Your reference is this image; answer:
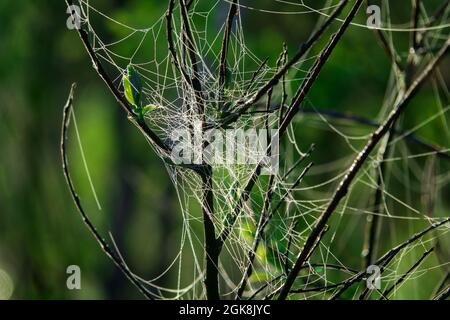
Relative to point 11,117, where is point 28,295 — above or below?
below

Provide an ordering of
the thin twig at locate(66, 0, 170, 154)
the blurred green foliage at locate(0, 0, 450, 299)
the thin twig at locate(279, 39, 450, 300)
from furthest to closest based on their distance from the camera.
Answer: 1. the blurred green foliage at locate(0, 0, 450, 299)
2. the thin twig at locate(66, 0, 170, 154)
3. the thin twig at locate(279, 39, 450, 300)

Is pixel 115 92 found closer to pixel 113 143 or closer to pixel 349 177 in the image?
pixel 349 177

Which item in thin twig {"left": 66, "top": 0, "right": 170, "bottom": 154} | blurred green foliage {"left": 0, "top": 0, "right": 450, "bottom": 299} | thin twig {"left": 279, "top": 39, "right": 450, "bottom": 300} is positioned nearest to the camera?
thin twig {"left": 279, "top": 39, "right": 450, "bottom": 300}

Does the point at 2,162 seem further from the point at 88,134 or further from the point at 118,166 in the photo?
A: the point at 88,134

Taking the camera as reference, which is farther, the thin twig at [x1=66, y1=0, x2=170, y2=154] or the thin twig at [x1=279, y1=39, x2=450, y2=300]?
the thin twig at [x1=66, y1=0, x2=170, y2=154]

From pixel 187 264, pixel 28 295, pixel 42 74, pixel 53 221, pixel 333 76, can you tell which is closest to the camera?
pixel 333 76

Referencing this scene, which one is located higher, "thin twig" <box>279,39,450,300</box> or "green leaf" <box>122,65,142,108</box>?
"green leaf" <box>122,65,142,108</box>

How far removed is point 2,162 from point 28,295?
164 cm

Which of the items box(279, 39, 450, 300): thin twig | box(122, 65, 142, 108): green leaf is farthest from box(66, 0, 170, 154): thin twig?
box(279, 39, 450, 300): thin twig

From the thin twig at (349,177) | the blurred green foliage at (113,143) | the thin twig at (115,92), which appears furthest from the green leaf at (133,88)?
the blurred green foliage at (113,143)

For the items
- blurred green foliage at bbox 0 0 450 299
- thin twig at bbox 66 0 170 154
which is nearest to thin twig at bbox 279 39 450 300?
thin twig at bbox 66 0 170 154

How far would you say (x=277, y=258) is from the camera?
4.96 feet

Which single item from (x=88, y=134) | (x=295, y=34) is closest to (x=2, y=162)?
(x=295, y=34)

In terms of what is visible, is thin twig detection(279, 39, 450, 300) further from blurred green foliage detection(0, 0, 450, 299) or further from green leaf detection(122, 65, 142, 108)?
blurred green foliage detection(0, 0, 450, 299)
